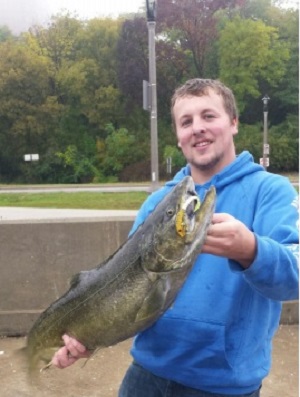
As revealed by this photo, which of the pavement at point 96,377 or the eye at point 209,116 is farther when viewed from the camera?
the pavement at point 96,377

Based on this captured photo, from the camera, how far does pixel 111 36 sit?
5053 centimetres

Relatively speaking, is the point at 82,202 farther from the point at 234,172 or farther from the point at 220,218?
the point at 220,218

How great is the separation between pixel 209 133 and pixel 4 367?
3.58 metres

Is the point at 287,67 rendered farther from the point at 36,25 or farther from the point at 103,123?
the point at 36,25

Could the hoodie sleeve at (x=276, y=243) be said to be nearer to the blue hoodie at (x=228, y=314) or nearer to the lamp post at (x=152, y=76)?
the blue hoodie at (x=228, y=314)

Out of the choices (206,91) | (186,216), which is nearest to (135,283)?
(186,216)

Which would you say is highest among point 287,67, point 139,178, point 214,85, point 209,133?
point 287,67

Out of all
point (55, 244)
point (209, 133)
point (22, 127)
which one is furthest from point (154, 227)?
point (22, 127)

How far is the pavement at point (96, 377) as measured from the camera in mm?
4652

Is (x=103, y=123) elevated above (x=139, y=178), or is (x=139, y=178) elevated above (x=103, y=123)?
(x=103, y=123)

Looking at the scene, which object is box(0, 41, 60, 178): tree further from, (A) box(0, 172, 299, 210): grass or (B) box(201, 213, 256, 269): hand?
(B) box(201, 213, 256, 269): hand

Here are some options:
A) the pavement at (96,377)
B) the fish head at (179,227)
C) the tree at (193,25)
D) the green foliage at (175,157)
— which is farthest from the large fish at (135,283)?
the tree at (193,25)

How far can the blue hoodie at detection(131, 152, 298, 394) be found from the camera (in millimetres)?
2285


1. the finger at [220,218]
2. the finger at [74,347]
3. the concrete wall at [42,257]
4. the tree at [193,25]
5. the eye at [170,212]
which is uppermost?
the tree at [193,25]
